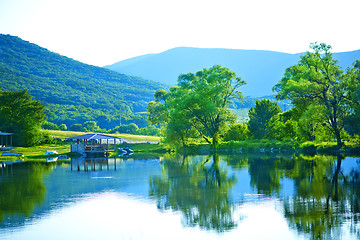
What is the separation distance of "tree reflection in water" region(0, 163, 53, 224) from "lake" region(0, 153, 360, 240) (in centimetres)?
4

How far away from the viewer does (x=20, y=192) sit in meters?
23.4

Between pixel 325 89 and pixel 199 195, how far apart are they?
3190cm

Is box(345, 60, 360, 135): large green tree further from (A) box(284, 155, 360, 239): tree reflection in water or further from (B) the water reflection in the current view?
(B) the water reflection

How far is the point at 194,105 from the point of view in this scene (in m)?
59.5

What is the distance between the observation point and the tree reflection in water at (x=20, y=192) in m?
18.5

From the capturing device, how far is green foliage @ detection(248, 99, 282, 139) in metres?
60.6

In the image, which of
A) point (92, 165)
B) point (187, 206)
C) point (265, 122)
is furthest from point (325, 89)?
point (187, 206)

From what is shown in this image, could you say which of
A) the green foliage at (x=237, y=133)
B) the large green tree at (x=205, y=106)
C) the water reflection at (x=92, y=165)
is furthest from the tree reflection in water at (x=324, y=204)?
the green foliage at (x=237, y=133)

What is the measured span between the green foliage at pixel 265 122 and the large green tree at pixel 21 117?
110 ft

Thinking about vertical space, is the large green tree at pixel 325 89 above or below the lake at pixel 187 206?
above

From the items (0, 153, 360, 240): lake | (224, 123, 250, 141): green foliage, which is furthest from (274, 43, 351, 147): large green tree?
(0, 153, 360, 240): lake

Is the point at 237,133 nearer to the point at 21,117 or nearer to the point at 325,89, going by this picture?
the point at 325,89

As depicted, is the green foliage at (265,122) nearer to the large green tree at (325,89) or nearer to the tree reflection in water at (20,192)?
the large green tree at (325,89)

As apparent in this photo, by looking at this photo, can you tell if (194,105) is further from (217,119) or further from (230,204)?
(230,204)
